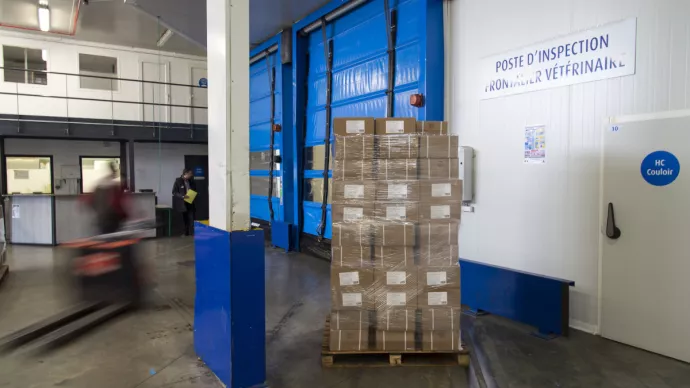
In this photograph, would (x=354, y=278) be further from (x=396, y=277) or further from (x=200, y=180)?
(x=200, y=180)

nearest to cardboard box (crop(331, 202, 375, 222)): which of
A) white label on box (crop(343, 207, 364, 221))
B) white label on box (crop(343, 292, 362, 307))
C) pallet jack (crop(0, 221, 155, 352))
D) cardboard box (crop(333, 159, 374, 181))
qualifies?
white label on box (crop(343, 207, 364, 221))

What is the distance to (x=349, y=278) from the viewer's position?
12.1 feet

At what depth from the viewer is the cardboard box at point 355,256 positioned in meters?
3.71

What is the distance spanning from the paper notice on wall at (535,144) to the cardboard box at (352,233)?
218 centimetres

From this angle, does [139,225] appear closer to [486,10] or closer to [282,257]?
[282,257]

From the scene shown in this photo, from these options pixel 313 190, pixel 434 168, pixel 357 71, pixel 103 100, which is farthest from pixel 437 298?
pixel 103 100

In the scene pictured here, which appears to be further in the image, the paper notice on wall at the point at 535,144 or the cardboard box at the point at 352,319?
the paper notice on wall at the point at 535,144

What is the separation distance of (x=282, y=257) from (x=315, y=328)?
391 centimetres

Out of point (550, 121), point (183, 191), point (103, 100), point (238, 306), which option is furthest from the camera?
point (103, 100)

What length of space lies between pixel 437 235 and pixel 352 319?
103cm

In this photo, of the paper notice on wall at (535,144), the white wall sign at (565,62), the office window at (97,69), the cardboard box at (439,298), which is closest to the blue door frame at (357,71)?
the white wall sign at (565,62)

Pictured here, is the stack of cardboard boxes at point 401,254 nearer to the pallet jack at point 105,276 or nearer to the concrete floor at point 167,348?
the concrete floor at point 167,348

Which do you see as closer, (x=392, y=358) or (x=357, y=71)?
(x=392, y=358)

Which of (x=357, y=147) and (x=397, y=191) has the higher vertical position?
(x=357, y=147)
